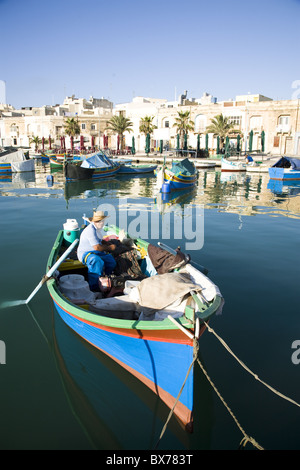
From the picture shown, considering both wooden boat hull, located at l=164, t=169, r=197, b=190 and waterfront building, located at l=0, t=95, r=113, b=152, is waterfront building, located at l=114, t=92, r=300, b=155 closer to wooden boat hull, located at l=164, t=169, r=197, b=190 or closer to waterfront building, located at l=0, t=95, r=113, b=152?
waterfront building, located at l=0, t=95, r=113, b=152

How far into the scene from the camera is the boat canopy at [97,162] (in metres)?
33.4

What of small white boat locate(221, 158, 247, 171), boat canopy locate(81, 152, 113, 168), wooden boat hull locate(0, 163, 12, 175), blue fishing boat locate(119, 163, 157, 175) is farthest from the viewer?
small white boat locate(221, 158, 247, 171)

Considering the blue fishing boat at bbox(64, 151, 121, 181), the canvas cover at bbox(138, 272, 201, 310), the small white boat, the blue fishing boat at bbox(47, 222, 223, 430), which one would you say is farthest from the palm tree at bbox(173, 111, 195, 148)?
the canvas cover at bbox(138, 272, 201, 310)

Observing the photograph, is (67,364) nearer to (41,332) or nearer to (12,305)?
(41,332)

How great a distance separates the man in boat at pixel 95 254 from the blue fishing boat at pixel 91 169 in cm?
2628

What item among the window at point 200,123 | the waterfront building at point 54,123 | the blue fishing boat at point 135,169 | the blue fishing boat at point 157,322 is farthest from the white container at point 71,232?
the waterfront building at point 54,123

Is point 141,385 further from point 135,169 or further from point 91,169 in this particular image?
point 135,169

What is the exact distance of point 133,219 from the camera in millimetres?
17422

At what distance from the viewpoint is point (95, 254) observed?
284 inches

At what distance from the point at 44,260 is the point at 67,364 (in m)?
5.49

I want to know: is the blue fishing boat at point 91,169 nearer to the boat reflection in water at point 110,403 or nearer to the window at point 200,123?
the boat reflection in water at point 110,403

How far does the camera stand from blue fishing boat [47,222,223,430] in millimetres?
4457

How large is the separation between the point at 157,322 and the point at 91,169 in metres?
30.2

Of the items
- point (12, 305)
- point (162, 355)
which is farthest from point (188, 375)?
point (12, 305)
